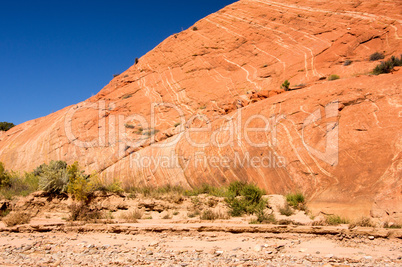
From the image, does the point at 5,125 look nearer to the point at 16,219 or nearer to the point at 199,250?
the point at 16,219

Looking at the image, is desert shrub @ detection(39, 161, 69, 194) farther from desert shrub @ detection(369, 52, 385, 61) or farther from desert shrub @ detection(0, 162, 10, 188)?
desert shrub @ detection(369, 52, 385, 61)

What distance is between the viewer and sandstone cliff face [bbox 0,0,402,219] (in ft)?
30.9

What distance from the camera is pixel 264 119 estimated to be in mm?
12258

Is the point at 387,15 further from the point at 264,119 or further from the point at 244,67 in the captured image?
the point at 264,119

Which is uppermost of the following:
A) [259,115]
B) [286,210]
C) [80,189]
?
[259,115]

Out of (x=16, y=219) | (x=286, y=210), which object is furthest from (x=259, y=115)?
(x=16, y=219)

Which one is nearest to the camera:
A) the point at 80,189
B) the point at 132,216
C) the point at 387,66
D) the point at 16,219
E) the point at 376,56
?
the point at 16,219

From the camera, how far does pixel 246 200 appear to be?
31.6 ft

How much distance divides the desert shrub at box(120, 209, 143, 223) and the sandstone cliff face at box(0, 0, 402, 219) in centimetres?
278

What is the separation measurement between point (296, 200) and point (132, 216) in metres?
5.43


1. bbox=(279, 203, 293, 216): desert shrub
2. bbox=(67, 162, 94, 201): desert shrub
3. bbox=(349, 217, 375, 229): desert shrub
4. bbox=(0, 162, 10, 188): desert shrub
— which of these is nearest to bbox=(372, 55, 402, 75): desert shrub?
bbox=(279, 203, 293, 216): desert shrub

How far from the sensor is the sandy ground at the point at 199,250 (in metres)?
5.52

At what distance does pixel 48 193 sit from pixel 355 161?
448 inches

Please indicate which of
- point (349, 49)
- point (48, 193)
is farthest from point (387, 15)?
point (48, 193)
